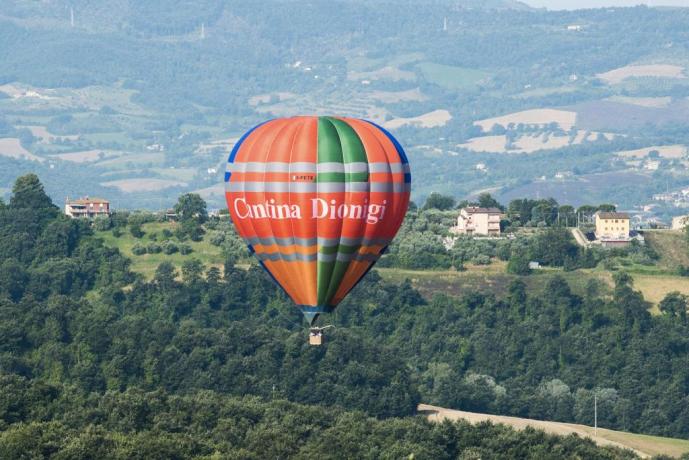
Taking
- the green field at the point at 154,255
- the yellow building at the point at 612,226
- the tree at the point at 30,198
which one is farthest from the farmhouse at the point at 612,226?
the tree at the point at 30,198

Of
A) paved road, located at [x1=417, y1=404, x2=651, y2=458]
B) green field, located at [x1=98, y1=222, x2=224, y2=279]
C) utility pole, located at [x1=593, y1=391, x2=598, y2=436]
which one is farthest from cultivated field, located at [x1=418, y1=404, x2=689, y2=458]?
green field, located at [x1=98, y1=222, x2=224, y2=279]

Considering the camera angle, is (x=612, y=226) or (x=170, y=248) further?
(x=612, y=226)

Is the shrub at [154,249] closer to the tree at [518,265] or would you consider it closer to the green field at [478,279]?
the green field at [478,279]

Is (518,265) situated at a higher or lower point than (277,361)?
higher

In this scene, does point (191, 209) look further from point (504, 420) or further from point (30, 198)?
point (504, 420)

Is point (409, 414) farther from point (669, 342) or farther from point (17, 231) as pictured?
point (17, 231)

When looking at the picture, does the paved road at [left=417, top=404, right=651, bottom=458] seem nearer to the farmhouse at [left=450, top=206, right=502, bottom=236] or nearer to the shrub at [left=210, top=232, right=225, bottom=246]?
the shrub at [left=210, top=232, right=225, bottom=246]

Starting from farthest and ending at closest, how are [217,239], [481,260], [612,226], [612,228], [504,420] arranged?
[612,226]
[612,228]
[481,260]
[217,239]
[504,420]

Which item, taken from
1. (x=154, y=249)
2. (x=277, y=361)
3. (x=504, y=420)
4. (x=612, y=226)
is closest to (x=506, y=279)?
(x=612, y=226)
